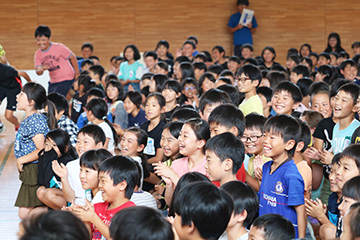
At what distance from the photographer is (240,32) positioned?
1401 cm

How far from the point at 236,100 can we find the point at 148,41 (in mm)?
8922

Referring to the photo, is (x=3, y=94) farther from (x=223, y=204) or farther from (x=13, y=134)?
(x=223, y=204)

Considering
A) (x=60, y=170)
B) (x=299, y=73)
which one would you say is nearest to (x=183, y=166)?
(x=60, y=170)

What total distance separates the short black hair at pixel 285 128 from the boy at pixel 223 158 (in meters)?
0.29

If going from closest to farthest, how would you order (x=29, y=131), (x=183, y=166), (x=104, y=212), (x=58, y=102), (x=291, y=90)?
(x=104, y=212) < (x=183, y=166) < (x=29, y=131) < (x=291, y=90) < (x=58, y=102)

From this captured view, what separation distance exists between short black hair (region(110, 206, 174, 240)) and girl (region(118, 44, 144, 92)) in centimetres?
757

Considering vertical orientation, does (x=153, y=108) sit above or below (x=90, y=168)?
above

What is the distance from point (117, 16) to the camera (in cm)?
1415

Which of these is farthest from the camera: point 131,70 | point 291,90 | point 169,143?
point 131,70

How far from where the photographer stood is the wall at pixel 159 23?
1384 centimetres

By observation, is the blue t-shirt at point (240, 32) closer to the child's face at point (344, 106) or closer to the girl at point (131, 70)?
the girl at point (131, 70)

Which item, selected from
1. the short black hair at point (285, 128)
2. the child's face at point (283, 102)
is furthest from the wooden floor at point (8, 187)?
the child's face at point (283, 102)

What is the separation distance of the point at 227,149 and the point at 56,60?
18.9 ft

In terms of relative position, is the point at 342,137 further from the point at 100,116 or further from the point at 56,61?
the point at 56,61
